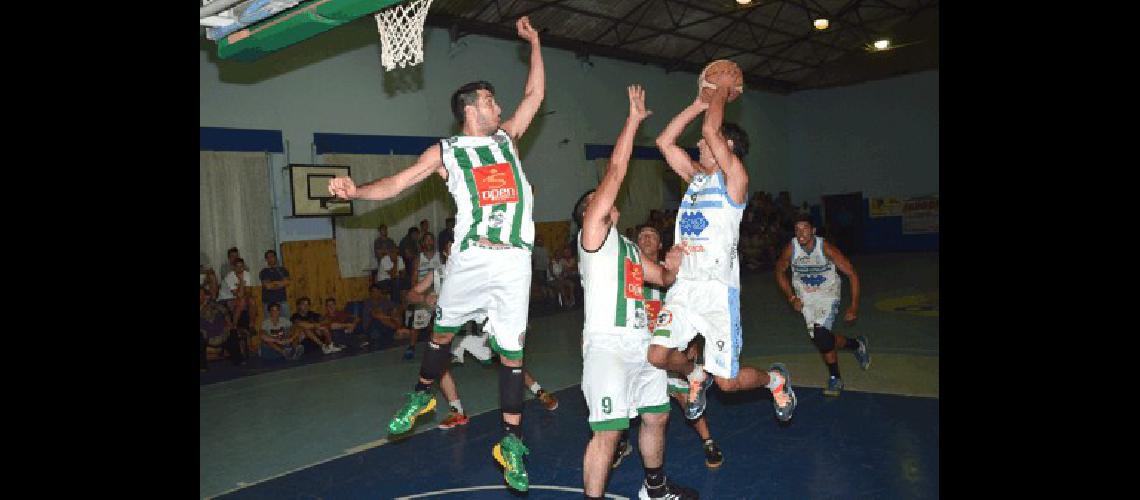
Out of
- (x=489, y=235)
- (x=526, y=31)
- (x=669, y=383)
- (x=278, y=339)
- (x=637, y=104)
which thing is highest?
(x=526, y=31)

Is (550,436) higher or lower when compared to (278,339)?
lower

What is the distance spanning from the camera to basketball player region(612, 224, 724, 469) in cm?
532

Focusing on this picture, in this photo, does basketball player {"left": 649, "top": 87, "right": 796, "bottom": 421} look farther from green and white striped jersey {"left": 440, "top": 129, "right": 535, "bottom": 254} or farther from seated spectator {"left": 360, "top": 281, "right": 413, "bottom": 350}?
seated spectator {"left": 360, "top": 281, "right": 413, "bottom": 350}

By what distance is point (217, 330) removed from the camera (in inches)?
460

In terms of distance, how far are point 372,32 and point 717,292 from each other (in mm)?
11700

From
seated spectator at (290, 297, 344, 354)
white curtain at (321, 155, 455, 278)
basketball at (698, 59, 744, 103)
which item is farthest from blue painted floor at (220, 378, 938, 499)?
white curtain at (321, 155, 455, 278)

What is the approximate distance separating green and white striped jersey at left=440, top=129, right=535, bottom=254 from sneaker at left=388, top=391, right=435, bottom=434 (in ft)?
3.19

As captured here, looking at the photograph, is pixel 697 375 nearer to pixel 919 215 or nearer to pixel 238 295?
pixel 238 295

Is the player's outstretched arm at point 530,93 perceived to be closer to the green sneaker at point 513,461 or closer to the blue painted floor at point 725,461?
the green sneaker at point 513,461

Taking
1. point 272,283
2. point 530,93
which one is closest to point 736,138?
point 530,93

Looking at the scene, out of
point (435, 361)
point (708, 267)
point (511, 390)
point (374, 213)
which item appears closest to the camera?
point (511, 390)

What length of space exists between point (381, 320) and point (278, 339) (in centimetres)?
171
